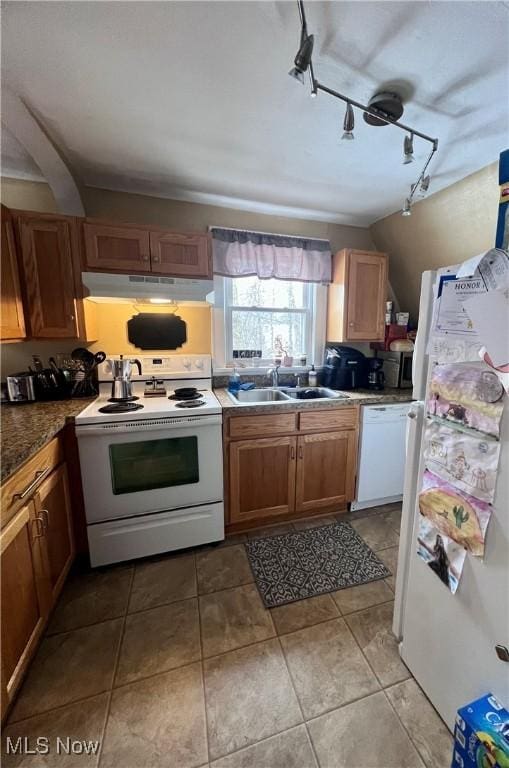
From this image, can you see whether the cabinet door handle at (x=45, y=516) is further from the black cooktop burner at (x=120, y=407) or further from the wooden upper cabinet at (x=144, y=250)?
the wooden upper cabinet at (x=144, y=250)

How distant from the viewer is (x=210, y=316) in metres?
2.45

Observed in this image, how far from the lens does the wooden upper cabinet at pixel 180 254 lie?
1980mm

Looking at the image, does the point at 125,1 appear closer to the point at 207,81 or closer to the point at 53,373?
the point at 207,81

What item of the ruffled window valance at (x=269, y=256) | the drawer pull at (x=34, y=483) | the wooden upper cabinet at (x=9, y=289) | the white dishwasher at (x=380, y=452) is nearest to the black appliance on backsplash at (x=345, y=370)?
the white dishwasher at (x=380, y=452)

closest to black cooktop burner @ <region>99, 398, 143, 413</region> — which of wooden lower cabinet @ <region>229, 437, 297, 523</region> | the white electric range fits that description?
the white electric range

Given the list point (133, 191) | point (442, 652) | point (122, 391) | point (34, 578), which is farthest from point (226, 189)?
point (442, 652)

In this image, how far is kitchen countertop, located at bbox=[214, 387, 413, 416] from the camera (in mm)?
1987

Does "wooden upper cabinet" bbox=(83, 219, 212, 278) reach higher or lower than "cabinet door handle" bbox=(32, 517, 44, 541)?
higher

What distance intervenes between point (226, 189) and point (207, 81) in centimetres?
98

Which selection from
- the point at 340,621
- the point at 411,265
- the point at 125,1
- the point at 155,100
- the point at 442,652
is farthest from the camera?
the point at 411,265

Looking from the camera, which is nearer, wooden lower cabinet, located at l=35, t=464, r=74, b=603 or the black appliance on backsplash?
wooden lower cabinet, located at l=35, t=464, r=74, b=603

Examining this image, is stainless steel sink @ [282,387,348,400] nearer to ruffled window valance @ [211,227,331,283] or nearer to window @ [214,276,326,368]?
window @ [214,276,326,368]

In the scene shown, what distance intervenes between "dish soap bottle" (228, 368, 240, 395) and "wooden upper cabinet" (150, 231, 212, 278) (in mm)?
838

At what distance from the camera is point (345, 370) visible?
2.53 metres
